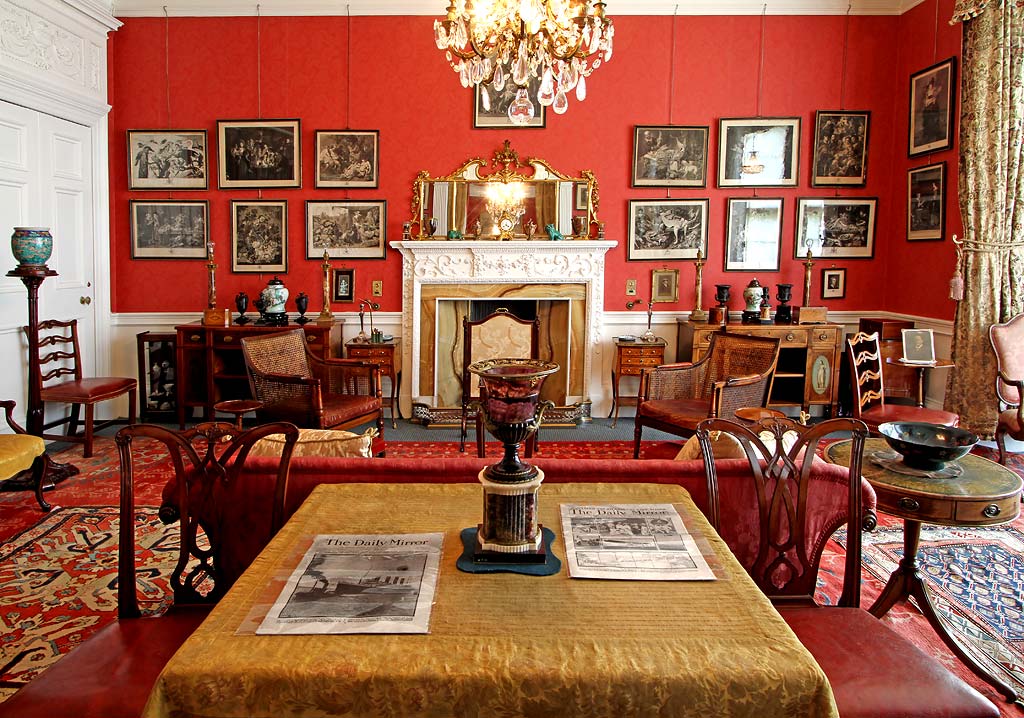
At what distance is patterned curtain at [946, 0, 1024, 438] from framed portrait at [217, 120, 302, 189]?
6.32 m

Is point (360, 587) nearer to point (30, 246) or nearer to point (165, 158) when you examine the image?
point (30, 246)

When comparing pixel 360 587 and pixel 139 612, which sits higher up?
pixel 360 587

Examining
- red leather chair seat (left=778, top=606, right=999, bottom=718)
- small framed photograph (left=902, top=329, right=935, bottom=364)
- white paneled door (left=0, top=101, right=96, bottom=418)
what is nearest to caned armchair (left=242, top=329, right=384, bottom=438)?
white paneled door (left=0, top=101, right=96, bottom=418)

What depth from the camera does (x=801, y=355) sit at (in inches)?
304

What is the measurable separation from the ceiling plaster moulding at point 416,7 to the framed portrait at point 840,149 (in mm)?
1081

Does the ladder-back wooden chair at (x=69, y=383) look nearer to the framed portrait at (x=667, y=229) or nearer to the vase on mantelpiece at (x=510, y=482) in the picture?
the framed portrait at (x=667, y=229)

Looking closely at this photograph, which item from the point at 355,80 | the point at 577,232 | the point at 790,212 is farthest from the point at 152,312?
the point at 790,212

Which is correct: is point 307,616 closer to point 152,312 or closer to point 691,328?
point 691,328

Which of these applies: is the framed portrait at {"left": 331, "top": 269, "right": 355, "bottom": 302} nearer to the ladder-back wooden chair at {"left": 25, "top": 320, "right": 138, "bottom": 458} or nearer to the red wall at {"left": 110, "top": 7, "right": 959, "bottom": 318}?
the red wall at {"left": 110, "top": 7, "right": 959, "bottom": 318}

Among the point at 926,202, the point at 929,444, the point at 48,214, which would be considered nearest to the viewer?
the point at 929,444

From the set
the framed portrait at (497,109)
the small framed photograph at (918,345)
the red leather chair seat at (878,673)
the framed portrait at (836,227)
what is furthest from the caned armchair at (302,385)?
the framed portrait at (836,227)

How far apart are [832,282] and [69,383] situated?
7601 mm

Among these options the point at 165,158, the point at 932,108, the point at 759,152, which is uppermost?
the point at 932,108

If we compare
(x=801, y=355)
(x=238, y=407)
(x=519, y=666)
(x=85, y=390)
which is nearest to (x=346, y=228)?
(x=238, y=407)
